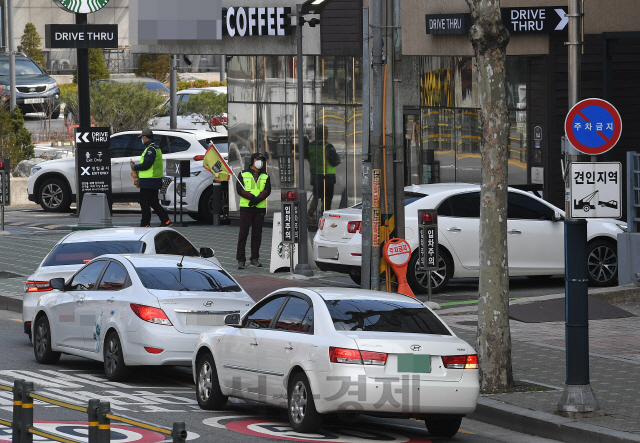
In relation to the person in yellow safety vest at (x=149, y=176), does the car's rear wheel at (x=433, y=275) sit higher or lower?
Answer: lower

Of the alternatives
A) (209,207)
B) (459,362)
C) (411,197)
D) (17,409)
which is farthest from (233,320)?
(209,207)

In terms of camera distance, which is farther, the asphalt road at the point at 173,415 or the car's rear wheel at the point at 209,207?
the car's rear wheel at the point at 209,207

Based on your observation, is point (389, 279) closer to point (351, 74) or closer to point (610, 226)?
point (610, 226)

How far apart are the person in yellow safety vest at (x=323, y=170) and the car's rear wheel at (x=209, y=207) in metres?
2.42

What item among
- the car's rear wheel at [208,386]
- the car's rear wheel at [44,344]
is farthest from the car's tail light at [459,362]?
the car's rear wheel at [44,344]

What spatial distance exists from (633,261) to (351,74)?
8947 mm

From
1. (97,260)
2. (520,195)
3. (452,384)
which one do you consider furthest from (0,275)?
(452,384)

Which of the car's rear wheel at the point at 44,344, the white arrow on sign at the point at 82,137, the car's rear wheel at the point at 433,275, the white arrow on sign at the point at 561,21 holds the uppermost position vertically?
the white arrow on sign at the point at 561,21

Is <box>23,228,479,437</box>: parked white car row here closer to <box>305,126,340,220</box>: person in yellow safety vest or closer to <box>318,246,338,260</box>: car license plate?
<box>318,246,338,260</box>: car license plate

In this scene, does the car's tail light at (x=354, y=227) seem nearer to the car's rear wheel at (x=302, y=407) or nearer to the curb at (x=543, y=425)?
the curb at (x=543, y=425)

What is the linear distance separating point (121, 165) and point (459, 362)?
19.1m

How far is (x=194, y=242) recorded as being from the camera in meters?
23.2

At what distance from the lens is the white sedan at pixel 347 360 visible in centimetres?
911

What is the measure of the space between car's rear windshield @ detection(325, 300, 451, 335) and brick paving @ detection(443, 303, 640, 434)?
4.40 feet
